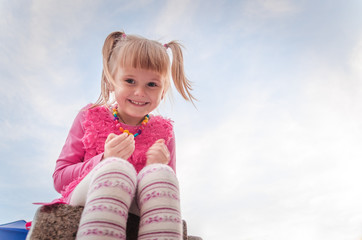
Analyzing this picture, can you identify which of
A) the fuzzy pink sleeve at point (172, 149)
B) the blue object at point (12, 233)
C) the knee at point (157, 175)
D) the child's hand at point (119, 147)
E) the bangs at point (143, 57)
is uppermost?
the bangs at point (143, 57)

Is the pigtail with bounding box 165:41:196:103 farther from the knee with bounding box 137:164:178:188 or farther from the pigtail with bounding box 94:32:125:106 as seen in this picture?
the knee with bounding box 137:164:178:188

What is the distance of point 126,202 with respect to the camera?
83cm

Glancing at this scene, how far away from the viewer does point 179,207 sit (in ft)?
2.87

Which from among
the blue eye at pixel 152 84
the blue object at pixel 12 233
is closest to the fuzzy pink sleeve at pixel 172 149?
the blue eye at pixel 152 84

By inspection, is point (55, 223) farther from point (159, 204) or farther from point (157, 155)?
point (157, 155)

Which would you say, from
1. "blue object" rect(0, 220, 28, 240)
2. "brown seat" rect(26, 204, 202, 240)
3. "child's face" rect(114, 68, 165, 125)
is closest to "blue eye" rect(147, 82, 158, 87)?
"child's face" rect(114, 68, 165, 125)

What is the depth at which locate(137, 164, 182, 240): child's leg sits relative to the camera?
80 centimetres

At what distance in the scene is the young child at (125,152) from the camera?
804mm

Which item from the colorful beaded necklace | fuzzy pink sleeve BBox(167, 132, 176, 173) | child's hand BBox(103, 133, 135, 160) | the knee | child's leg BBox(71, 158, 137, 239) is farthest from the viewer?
fuzzy pink sleeve BBox(167, 132, 176, 173)

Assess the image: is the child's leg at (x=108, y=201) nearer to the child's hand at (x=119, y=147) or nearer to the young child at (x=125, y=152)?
the young child at (x=125, y=152)

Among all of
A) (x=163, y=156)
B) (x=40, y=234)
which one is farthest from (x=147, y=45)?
(x=40, y=234)

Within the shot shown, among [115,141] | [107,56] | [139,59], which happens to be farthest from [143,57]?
[115,141]

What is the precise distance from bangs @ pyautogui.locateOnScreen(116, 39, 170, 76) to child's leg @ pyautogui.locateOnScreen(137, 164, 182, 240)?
1.77 ft

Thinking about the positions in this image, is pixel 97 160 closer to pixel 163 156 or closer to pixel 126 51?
pixel 163 156
